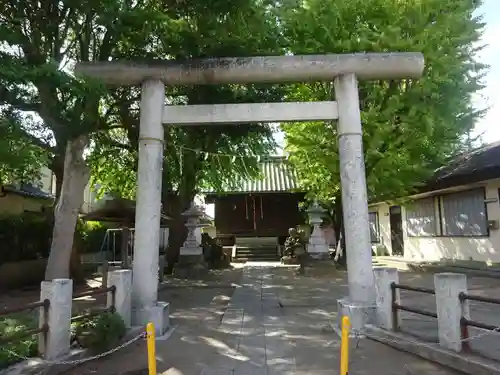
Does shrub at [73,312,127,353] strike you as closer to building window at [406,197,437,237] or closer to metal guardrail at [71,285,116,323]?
metal guardrail at [71,285,116,323]

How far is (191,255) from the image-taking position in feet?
58.0

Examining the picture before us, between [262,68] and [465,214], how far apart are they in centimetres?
1238

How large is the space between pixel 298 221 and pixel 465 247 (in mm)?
11907

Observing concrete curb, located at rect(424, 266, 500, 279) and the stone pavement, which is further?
concrete curb, located at rect(424, 266, 500, 279)

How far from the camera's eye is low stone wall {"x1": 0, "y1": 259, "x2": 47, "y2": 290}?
15.0 m

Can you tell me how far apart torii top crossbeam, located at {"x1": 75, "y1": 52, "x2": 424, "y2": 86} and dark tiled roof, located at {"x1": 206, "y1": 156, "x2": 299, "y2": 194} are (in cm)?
1576

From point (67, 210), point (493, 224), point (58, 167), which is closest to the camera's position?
point (67, 210)

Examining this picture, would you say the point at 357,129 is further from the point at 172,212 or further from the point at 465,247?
the point at 172,212

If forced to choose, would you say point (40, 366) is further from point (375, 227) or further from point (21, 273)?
point (375, 227)

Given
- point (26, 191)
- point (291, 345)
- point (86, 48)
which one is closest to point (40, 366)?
point (291, 345)

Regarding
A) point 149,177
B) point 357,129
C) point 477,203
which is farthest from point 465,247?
point 149,177

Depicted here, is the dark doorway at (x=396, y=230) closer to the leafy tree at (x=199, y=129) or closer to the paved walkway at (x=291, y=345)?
the leafy tree at (x=199, y=129)

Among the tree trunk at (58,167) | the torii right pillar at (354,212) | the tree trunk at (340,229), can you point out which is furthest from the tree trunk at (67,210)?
the tree trunk at (340,229)

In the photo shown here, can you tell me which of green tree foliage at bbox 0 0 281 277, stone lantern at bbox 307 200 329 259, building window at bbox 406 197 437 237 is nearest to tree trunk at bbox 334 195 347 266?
stone lantern at bbox 307 200 329 259
